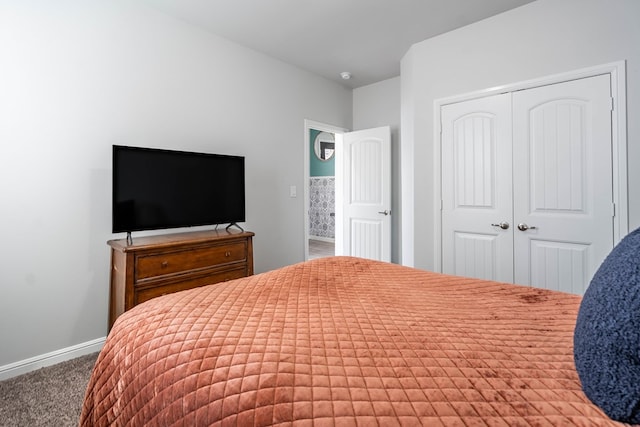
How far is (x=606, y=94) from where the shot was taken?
2.32 metres

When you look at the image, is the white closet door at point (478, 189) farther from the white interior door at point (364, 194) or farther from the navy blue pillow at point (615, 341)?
the navy blue pillow at point (615, 341)

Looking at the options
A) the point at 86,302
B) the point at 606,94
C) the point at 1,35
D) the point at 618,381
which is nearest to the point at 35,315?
the point at 86,302

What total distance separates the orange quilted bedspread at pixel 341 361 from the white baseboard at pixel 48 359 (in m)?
1.67

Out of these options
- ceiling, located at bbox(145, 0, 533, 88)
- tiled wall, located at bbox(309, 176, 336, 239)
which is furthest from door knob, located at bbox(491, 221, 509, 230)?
tiled wall, located at bbox(309, 176, 336, 239)

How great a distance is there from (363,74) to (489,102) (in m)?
1.75

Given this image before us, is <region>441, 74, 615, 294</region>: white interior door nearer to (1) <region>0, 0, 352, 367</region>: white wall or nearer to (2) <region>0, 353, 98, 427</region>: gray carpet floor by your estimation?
(1) <region>0, 0, 352, 367</region>: white wall

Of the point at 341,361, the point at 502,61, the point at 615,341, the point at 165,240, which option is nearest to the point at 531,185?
the point at 502,61

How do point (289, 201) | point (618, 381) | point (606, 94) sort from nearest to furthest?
point (618, 381) < point (606, 94) < point (289, 201)

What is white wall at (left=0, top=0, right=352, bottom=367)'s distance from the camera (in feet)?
6.75

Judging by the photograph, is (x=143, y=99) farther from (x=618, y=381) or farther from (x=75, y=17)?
(x=618, y=381)

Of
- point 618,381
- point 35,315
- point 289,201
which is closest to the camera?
point 618,381

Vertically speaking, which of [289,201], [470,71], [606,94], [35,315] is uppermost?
[470,71]

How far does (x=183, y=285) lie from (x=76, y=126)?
1361mm

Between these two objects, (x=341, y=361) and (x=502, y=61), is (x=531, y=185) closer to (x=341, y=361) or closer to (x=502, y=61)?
(x=502, y=61)
